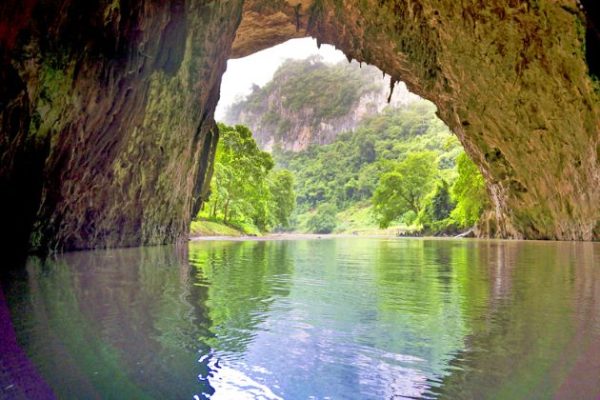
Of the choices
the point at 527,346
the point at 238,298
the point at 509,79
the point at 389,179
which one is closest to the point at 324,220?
the point at 389,179

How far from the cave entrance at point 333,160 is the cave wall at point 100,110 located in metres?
10.7

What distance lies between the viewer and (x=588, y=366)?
91.9 inches

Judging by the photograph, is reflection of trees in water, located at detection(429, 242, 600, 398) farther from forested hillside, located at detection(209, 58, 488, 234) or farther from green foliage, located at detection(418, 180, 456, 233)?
green foliage, located at detection(418, 180, 456, 233)

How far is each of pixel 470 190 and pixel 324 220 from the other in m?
55.8

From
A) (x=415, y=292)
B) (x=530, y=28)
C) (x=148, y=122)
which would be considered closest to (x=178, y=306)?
(x=415, y=292)

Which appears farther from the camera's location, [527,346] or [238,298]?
[238,298]

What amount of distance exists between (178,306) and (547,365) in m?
2.77

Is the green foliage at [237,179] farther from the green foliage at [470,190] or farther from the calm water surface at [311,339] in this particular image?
the calm water surface at [311,339]

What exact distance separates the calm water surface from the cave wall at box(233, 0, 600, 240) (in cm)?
1181

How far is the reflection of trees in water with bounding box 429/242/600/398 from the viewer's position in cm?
203

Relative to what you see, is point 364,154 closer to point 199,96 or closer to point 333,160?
point 333,160

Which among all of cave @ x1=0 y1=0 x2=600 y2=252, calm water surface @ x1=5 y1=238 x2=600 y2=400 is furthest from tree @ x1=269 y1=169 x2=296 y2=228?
calm water surface @ x1=5 y1=238 x2=600 y2=400

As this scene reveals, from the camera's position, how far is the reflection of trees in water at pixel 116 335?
2.09 meters

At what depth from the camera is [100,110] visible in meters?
9.78
